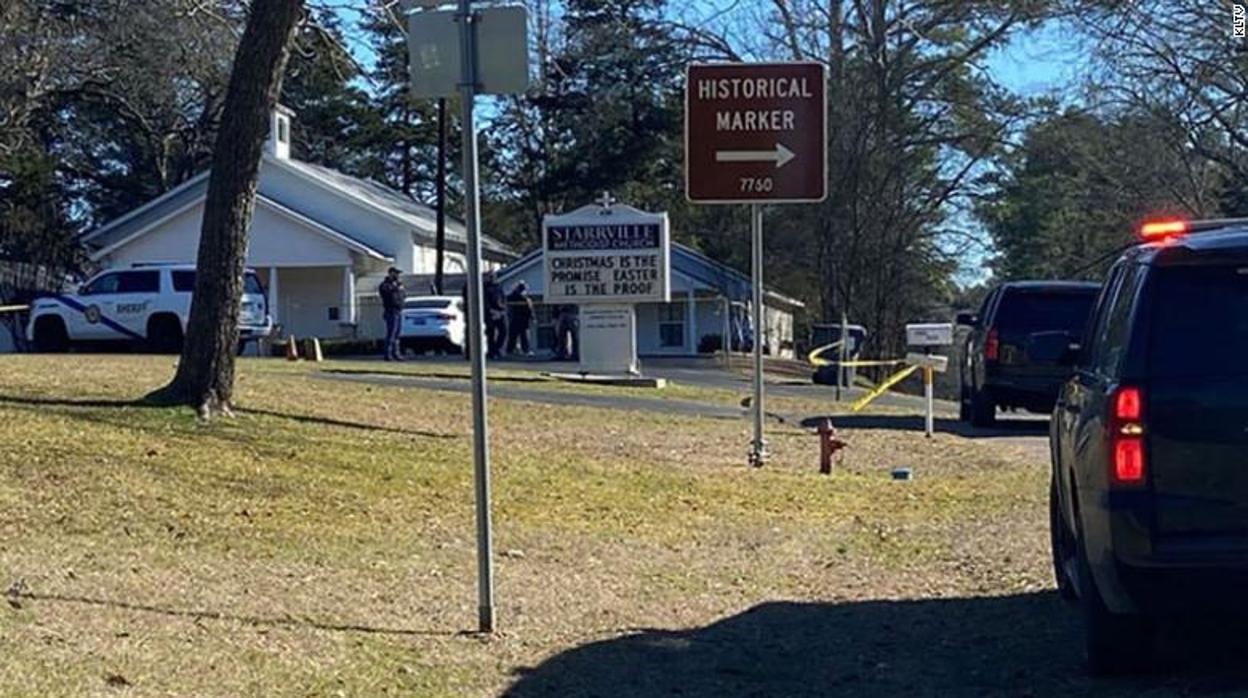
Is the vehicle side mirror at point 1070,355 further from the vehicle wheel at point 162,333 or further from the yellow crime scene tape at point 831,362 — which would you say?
the vehicle wheel at point 162,333

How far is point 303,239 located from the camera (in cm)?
5200

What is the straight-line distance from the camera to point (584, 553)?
11328mm

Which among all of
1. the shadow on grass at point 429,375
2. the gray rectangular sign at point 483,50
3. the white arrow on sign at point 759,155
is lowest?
the shadow on grass at point 429,375

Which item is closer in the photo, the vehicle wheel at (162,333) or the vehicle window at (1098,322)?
the vehicle window at (1098,322)

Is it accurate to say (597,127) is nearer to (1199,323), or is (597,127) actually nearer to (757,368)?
(757,368)

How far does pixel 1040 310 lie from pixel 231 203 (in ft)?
32.9

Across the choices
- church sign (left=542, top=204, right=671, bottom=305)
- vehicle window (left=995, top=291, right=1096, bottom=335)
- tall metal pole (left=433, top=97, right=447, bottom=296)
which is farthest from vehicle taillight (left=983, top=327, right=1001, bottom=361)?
tall metal pole (left=433, top=97, right=447, bottom=296)

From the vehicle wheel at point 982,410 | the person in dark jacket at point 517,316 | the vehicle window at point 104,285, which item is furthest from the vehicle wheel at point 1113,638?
the person in dark jacket at point 517,316

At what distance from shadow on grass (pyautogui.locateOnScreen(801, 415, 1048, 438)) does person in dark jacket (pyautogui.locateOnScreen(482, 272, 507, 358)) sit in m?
16.0

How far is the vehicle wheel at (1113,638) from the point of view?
23.8ft

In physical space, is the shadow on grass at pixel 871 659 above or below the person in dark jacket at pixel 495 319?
below

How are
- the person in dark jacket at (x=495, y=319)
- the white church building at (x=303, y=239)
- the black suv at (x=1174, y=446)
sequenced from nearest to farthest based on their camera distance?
the black suv at (x=1174, y=446), the person in dark jacket at (x=495, y=319), the white church building at (x=303, y=239)

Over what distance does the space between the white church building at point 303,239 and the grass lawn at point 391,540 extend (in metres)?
34.2

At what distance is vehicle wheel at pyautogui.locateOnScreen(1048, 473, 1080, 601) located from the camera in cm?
883
